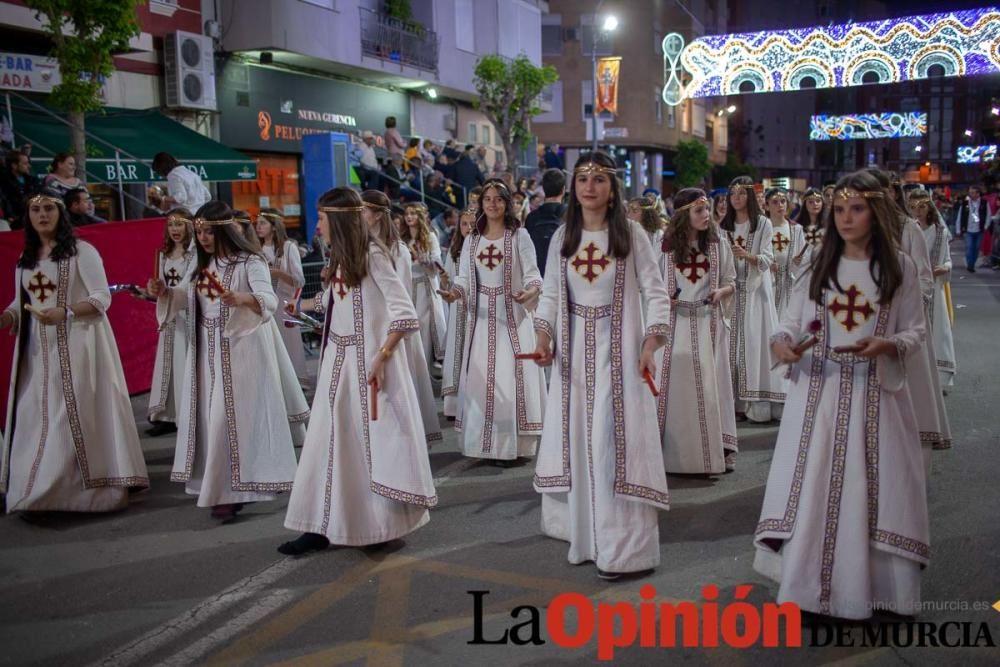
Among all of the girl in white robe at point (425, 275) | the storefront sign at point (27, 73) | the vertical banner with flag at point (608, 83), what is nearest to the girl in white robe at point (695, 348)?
the girl in white robe at point (425, 275)

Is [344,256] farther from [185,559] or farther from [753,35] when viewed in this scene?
[753,35]

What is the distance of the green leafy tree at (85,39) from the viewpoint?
1152cm

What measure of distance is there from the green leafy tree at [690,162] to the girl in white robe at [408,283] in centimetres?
4432

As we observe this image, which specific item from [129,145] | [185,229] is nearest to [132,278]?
[185,229]

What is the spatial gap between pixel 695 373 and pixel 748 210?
8.47 feet

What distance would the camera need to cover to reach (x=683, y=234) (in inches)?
291

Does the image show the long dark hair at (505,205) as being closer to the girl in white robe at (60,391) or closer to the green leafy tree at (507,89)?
the girl in white robe at (60,391)

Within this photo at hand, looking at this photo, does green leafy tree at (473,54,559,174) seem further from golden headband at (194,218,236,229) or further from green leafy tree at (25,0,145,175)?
golden headband at (194,218,236,229)

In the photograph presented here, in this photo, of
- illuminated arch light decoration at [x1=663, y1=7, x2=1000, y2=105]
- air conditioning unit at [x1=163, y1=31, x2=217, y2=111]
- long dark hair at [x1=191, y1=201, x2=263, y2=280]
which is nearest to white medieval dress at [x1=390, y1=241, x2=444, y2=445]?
long dark hair at [x1=191, y1=201, x2=263, y2=280]

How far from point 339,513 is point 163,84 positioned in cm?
1434

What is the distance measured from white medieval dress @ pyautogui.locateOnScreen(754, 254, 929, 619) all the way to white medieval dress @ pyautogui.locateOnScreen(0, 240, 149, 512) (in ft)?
14.9

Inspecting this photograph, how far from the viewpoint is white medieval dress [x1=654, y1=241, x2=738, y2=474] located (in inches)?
279

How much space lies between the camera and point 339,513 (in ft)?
18.0

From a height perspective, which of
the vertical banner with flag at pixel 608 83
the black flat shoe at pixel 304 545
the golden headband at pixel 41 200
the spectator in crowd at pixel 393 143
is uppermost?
the vertical banner with flag at pixel 608 83
